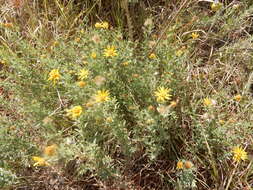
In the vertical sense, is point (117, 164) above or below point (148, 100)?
below

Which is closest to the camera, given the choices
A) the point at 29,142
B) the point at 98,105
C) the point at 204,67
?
the point at 98,105

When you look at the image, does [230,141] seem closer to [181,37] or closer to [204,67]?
[204,67]

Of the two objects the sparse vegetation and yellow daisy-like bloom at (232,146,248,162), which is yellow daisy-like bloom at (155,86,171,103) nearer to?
the sparse vegetation

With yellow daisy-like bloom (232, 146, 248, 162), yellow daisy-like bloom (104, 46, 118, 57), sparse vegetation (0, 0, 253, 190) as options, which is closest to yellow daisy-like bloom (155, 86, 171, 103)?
sparse vegetation (0, 0, 253, 190)

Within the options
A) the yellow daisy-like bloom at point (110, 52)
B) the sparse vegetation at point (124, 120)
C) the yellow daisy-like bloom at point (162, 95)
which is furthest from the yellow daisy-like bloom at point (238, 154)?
the yellow daisy-like bloom at point (110, 52)

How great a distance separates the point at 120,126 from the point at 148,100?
0.76 ft

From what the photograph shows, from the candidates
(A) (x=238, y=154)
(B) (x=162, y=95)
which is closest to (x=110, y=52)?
(B) (x=162, y=95)

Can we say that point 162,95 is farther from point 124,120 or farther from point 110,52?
point 110,52

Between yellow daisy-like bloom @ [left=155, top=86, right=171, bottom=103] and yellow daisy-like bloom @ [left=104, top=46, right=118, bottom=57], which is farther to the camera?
yellow daisy-like bloom @ [left=104, top=46, right=118, bottom=57]

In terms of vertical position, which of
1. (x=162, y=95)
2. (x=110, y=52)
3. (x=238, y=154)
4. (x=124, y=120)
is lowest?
(x=238, y=154)

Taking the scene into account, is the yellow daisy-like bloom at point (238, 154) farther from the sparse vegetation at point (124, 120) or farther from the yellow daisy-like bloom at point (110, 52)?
the yellow daisy-like bloom at point (110, 52)

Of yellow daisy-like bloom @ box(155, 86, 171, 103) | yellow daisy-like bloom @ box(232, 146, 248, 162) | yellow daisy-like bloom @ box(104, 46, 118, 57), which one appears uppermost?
yellow daisy-like bloom @ box(104, 46, 118, 57)

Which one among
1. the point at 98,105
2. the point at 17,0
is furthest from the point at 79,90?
the point at 17,0

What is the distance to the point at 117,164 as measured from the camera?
5.39 ft
